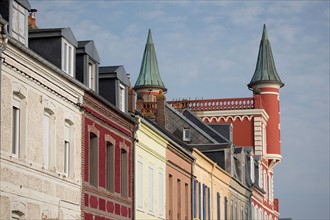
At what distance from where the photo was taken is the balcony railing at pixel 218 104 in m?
79.2

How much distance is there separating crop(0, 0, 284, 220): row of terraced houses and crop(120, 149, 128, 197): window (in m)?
0.04

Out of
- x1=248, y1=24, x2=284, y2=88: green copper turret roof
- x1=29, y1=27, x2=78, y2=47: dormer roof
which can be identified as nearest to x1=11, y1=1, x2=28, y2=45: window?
x1=29, y1=27, x2=78, y2=47: dormer roof

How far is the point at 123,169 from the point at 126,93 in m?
2.99

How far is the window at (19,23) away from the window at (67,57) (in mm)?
2579

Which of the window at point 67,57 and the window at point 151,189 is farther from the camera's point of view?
the window at point 151,189

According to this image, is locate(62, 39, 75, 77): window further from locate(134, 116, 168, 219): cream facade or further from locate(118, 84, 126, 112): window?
locate(134, 116, 168, 219): cream facade

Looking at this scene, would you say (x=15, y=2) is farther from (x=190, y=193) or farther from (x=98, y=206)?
(x=190, y=193)

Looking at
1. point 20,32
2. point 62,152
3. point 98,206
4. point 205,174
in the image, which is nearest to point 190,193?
point 205,174

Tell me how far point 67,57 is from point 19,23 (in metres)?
3.50

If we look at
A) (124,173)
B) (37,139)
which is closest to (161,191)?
(124,173)

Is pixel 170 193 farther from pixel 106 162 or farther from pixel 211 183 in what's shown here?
pixel 106 162

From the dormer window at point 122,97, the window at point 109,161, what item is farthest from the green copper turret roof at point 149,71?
the window at point 109,161

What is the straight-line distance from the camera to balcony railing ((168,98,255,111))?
79188mm

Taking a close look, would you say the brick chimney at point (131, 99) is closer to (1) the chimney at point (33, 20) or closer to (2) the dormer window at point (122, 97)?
(2) the dormer window at point (122, 97)
